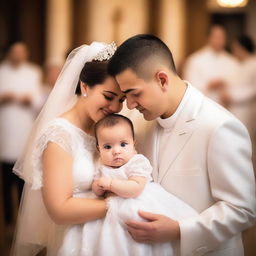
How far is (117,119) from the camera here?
2.17 meters

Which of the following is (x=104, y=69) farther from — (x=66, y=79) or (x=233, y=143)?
(x=233, y=143)

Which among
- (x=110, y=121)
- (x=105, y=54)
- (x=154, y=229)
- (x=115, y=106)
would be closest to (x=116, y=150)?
(x=110, y=121)

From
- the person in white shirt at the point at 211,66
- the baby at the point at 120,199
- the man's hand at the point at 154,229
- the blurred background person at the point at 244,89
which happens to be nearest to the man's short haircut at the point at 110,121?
the baby at the point at 120,199

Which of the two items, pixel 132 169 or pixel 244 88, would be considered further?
pixel 244 88

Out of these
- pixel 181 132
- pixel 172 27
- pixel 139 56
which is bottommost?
pixel 172 27

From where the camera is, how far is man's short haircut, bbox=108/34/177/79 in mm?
2154

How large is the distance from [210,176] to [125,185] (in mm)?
373

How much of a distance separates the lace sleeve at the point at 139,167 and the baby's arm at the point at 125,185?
2cm

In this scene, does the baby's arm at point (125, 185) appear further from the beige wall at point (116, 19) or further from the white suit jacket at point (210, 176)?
the beige wall at point (116, 19)

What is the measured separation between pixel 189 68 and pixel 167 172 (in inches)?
163

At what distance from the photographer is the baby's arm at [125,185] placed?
2.04 meters

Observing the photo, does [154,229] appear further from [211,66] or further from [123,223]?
[211,66]

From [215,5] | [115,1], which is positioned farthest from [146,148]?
[215,5]

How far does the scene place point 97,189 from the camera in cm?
213
